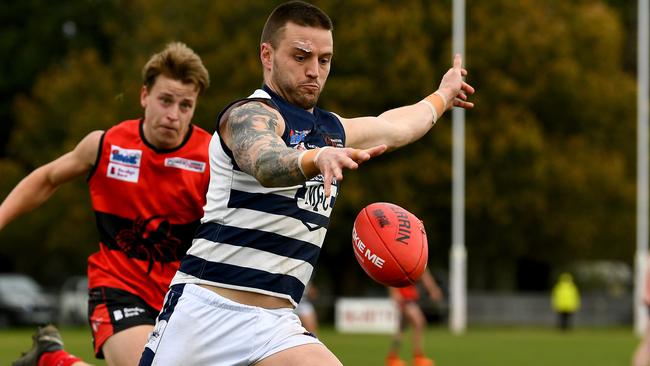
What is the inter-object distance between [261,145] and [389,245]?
0.93 meters

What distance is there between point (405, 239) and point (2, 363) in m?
12.8

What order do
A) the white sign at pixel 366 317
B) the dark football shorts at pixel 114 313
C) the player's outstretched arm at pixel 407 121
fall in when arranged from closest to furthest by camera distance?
the player's outstretched arm at pixel 407 121 → the dark football shorts at pixel 114 313 → the white sign at pixel 366 317

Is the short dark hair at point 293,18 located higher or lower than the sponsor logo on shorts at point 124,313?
higher

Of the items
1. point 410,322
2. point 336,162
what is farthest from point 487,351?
point 336,162

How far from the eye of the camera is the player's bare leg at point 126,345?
7.58 m

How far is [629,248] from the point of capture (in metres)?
45.0

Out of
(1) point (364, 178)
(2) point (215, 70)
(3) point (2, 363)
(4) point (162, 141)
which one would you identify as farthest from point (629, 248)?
(4) point (162, 141)

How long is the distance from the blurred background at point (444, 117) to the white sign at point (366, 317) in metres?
3.42

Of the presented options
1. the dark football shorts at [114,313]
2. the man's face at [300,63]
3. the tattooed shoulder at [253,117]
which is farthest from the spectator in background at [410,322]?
the tattooed shoulder at [253,117]

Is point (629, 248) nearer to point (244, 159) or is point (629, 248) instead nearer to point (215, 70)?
point (215, 70)

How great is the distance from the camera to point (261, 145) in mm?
5188

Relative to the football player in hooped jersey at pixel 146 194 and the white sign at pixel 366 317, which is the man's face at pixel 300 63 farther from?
the white sign at pixel 366 317

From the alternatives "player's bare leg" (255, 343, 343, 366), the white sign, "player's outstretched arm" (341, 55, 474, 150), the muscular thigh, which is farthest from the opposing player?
the white sign

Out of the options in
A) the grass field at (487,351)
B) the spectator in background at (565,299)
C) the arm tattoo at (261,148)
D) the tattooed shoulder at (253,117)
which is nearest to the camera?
the arm tattoo at (261,148)
